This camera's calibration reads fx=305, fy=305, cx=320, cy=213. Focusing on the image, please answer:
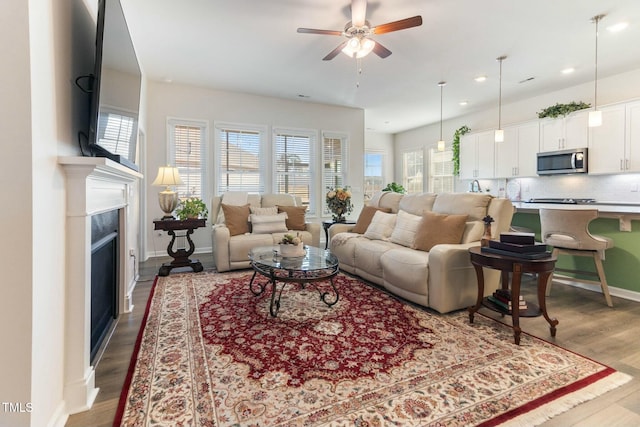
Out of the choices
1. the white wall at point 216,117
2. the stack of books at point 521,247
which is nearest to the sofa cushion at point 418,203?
the stack of books at point 521,247

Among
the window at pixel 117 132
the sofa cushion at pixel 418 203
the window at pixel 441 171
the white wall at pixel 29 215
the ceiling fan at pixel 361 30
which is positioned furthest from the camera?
the window at pixel 441 171

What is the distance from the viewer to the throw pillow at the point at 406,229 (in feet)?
10.8

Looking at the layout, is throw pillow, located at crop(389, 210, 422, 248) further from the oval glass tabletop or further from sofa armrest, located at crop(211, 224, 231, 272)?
sofa armrest, located at crop(211, 224, 231, 272)

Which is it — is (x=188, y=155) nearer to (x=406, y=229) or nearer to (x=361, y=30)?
(x=361, y=30)

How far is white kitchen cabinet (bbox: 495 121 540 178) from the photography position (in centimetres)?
550

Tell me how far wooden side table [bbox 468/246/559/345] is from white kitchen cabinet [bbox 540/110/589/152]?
387 cm

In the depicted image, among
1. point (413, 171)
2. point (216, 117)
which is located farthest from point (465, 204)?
point (413, 171)

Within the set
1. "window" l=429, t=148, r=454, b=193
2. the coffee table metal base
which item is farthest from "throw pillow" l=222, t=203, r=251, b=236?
"window" l=429, t=148, r=454, b=193

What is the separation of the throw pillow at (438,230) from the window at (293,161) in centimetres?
358

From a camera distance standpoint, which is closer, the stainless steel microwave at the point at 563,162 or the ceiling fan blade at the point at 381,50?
the ceiling fan blade at the point at 381,50

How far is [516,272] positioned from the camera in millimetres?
2143

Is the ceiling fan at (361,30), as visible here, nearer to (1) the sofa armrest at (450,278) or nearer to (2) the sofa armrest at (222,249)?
(1) the sofa armrest at (450,278)

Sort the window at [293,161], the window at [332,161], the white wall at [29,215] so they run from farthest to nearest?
the window at [332,161]
the window at [293,161]
the white wall at [29,215]

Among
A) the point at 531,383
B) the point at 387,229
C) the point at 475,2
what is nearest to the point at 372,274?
the point at 387,229
